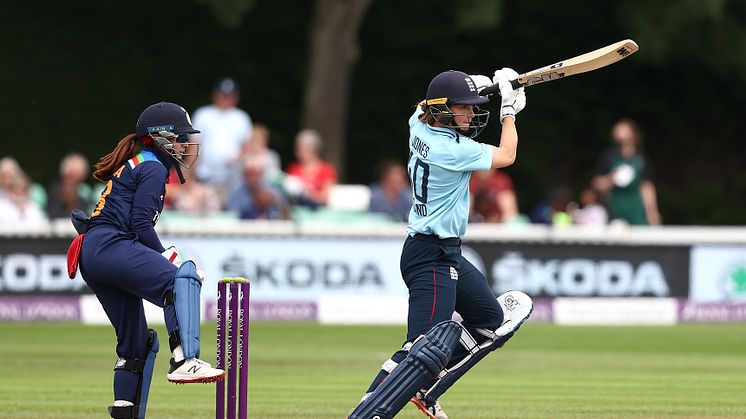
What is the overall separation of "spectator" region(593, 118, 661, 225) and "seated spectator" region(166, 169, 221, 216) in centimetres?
441

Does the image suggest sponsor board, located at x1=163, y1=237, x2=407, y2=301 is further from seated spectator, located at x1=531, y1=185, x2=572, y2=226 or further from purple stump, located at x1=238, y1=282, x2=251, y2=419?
purple stump, located at x1=238, y1=282, x2=251, y2=419

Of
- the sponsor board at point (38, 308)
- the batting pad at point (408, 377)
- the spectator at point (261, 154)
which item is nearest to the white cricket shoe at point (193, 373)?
the batting pad at point (408, 377)

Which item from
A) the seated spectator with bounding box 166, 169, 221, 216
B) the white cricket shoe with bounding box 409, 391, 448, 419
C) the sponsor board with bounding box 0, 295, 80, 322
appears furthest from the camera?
the seated spectator with bounding box 166, 169, 221, 216

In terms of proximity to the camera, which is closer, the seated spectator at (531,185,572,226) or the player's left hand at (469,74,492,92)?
the player's left hand at (469,74,492,92)

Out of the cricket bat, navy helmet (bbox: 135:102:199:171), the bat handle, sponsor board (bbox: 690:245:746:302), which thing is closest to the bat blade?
the cricket bat

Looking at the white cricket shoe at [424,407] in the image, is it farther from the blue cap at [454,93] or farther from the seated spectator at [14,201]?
the seated spectator at [14,201]

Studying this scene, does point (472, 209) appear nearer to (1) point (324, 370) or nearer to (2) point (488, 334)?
(1) point (324, 370)

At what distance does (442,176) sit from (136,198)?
152 centimetres

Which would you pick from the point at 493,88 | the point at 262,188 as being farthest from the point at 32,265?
the point at 493,88

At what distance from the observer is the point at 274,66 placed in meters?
23.8

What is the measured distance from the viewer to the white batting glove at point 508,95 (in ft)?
25.1

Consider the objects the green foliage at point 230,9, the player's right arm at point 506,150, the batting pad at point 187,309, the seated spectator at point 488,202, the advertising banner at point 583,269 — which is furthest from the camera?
the green foliage at point 230,9

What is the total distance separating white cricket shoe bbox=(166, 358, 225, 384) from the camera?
6828 millimetres

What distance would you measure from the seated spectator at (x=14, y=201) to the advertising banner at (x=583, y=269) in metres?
4.57
